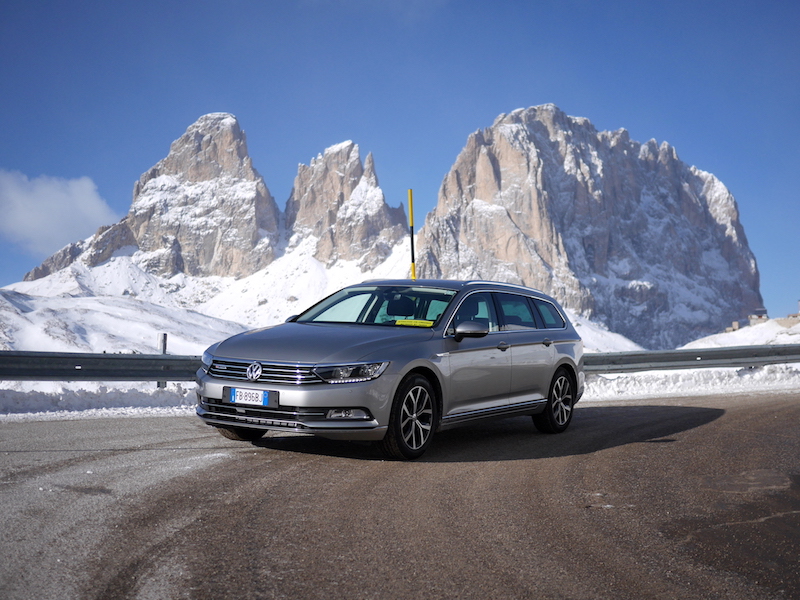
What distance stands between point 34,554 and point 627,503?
11.2 feet

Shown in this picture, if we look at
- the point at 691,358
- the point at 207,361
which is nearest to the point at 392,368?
the point at 207,361

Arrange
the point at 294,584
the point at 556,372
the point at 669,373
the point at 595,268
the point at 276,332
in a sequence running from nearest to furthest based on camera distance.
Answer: the point at 294,584 → the point at 276,332 → the point at 556,372 → the point at 669,373 → the point at 595,268

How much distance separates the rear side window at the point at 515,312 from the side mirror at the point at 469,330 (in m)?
0.90

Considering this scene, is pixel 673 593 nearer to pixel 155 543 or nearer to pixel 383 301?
pixel 155 543

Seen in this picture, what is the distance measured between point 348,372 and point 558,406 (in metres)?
3.32

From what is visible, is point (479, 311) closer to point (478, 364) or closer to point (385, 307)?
point (478, 364)

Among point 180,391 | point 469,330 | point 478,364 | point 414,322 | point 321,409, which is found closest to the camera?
point 321,409

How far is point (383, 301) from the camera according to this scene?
22.7 ft

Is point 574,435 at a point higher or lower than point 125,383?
lower

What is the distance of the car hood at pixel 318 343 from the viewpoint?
219 inches

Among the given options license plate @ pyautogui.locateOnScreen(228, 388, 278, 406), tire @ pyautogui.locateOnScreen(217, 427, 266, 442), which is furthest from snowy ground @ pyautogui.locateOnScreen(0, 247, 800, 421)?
license plate @ pyautogui.locateOnScreen(228, 388, 278, 406)

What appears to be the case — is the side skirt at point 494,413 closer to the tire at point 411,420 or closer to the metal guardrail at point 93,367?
the tire at point 411,420

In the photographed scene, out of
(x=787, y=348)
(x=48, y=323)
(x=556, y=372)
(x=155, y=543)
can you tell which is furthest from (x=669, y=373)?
(x=48, y=323)

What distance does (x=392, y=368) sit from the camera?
222 inches
